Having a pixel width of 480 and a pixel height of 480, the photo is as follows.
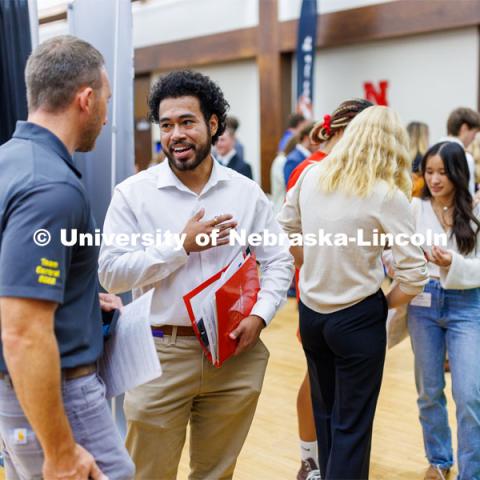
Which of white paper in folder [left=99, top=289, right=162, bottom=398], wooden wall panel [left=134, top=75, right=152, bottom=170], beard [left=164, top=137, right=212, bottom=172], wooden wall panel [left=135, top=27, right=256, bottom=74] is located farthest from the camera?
wooden wall panel [left=134, top=75, right=152, bottom=170]

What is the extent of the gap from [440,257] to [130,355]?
142 cm

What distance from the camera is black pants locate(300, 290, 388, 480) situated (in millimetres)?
2184

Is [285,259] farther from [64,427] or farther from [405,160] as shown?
[64,427]

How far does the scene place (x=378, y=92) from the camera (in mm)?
8023

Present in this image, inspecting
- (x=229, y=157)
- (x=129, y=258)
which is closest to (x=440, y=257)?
(x=129, y=258)

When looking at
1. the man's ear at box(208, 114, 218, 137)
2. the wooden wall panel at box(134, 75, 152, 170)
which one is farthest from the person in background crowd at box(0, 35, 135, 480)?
the wooden wall panel at box(134, 75, 152, 170)

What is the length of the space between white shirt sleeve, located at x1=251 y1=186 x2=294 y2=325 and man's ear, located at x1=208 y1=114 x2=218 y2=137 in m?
0.26

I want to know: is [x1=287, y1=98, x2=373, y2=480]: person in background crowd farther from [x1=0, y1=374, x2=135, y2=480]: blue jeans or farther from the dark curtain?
the dark curtain

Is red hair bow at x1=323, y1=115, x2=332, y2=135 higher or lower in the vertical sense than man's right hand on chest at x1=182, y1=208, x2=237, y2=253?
higher

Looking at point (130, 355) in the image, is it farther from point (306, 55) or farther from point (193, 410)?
point (306, 55)

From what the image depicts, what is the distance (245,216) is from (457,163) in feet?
3.53

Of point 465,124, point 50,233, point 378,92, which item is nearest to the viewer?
point 50,233

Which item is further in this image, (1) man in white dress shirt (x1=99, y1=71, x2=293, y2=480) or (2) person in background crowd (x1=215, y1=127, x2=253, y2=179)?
(2) person in background crowd (x1=215, y1=127, x2=253, y2=179)

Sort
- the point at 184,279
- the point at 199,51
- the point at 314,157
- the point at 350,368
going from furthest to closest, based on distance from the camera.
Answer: the point at 199,51, the point at 314,157, the point at 350,368, the point at 184,279
